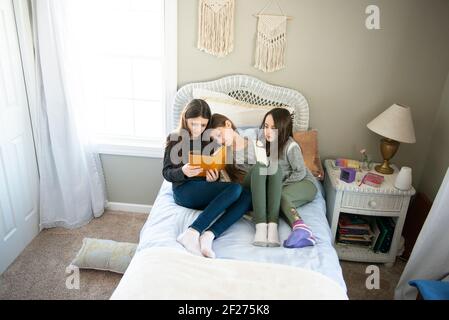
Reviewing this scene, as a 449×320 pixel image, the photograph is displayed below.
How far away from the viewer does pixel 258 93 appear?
8.64 feet

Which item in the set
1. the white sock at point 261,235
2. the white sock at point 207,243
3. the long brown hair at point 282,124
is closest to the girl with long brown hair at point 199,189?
the white sock at point 207,243

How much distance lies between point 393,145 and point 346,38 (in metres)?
0.74

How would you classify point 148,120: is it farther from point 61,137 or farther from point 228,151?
point 228,151

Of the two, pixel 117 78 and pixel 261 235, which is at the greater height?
pixel 117 78

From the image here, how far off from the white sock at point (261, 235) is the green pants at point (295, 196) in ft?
0.59

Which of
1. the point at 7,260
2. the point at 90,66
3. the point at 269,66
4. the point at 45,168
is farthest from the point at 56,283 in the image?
the point at 269,66

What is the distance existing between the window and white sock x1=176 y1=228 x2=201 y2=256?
3.55 ft

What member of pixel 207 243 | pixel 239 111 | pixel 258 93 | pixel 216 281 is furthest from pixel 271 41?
pixel 216 281

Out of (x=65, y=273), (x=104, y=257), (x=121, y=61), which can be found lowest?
(x=65, y=273)

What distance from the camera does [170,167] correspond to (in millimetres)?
2230

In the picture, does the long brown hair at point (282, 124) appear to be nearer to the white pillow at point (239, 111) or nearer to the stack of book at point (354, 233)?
the white pillow at point (239, 111)

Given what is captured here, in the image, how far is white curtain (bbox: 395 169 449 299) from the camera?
2000 mm

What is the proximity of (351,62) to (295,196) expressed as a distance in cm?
99

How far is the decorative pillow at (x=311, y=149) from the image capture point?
8.33 ft
